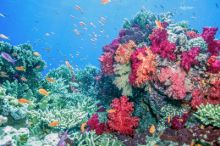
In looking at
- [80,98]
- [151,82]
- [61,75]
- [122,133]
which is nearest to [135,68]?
[151,82]

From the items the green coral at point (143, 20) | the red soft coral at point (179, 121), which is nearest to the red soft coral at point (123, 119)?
the red soft coral at point (179, 121)

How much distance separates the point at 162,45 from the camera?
8086 millimetres

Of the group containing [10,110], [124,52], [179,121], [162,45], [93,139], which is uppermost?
[124,52]

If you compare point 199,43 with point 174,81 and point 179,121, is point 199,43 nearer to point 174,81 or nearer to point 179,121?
point 174,81

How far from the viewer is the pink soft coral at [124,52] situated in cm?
862

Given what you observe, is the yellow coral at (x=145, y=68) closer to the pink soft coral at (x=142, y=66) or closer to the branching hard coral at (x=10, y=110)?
the pink soft coral at (x=142, y=66)

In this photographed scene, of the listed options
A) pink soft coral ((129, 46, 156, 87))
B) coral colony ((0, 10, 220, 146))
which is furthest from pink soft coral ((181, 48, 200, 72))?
pink soft coral ((129, 46, 156, 87))

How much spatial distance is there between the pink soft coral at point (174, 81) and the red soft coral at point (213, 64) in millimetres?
844

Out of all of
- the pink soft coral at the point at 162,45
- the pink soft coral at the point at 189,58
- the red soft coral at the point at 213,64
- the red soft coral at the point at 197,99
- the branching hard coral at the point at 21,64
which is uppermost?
the branching hard coral at the point at 21,64

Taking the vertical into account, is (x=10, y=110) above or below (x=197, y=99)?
above

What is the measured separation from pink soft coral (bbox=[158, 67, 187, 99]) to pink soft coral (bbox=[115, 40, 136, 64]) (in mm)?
1400

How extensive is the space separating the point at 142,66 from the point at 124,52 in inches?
42.8

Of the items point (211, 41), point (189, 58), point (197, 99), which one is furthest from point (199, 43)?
point (197, 99)

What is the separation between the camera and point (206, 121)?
7.07 meters
